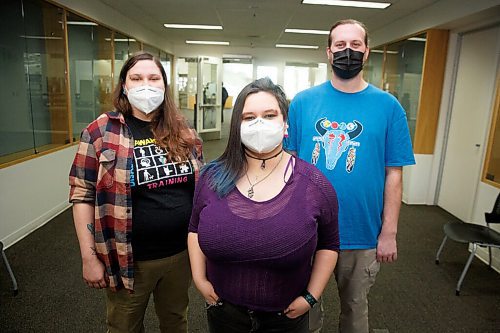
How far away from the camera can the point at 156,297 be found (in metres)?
1.62

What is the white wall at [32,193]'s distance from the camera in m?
3.28

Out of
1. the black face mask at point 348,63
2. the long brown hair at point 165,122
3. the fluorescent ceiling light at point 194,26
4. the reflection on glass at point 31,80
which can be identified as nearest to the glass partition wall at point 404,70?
the fluorescent ceiling light at point 194,26

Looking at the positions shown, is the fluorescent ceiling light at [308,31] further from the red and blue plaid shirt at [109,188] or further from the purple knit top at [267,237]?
the purple knit top at [267,237]

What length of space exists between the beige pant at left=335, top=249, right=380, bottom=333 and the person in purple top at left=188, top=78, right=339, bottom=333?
41cm

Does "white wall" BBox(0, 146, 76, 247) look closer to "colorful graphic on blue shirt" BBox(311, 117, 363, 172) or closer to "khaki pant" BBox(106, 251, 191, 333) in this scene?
"khaki pant" BBox(106, 251, 191, 333)

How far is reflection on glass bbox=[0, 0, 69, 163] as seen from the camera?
330 cm

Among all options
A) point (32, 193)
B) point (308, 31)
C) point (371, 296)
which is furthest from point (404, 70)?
point (32, 193)

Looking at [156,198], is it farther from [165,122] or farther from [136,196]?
[165,122]

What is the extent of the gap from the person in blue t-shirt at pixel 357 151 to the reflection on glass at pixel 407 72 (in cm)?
393

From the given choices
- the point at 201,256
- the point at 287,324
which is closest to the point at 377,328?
the point at 287,324

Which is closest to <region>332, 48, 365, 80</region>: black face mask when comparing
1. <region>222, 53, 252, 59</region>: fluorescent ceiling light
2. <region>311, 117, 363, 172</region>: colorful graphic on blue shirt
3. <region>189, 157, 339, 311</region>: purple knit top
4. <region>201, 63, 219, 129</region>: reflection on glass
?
<region>311, 117, 363, 172</region>: colorful graphic on blue shirt

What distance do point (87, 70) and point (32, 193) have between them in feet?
7.10

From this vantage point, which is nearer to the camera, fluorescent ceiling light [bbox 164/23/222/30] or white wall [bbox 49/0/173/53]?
white wall [bbox 49/0/173/53]

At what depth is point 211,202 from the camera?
1.18 m
